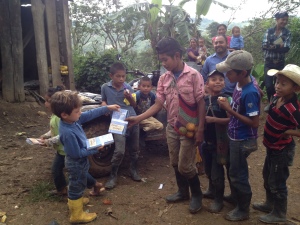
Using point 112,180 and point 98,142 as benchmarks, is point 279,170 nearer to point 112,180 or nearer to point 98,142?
point 98,142

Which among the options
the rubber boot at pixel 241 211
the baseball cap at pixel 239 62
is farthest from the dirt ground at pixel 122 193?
the baseball cap at pixel 239 62

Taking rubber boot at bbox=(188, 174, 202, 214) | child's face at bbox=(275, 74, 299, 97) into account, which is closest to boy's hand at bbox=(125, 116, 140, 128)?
rubber boot at bbox=(188, 174, 202, 214)

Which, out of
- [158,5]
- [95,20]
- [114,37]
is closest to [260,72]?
[158,5]

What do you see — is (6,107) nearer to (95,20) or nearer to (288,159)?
(288,159)

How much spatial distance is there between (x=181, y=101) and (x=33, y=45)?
21.8ft

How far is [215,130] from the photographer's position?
3264 mm

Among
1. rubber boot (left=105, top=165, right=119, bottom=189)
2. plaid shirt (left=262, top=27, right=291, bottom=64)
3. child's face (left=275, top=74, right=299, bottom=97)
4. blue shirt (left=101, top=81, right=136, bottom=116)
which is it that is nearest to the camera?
child's face (left=275, top=74, right=299, bottom=97)

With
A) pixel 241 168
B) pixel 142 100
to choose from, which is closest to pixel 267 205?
pixel 241 168

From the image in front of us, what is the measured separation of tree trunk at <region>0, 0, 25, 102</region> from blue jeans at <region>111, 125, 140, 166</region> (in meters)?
3.95

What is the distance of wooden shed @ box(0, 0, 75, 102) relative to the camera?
21.9ft

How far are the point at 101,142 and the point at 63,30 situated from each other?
18.6 ft

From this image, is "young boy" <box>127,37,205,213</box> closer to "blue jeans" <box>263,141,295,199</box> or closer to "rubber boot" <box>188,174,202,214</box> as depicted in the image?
"rubber boot" <box>188,174,202,214</box>

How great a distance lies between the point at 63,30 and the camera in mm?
7719

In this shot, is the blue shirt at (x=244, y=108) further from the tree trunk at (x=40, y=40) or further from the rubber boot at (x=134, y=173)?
the tree trunk at (x=40, y=40)
